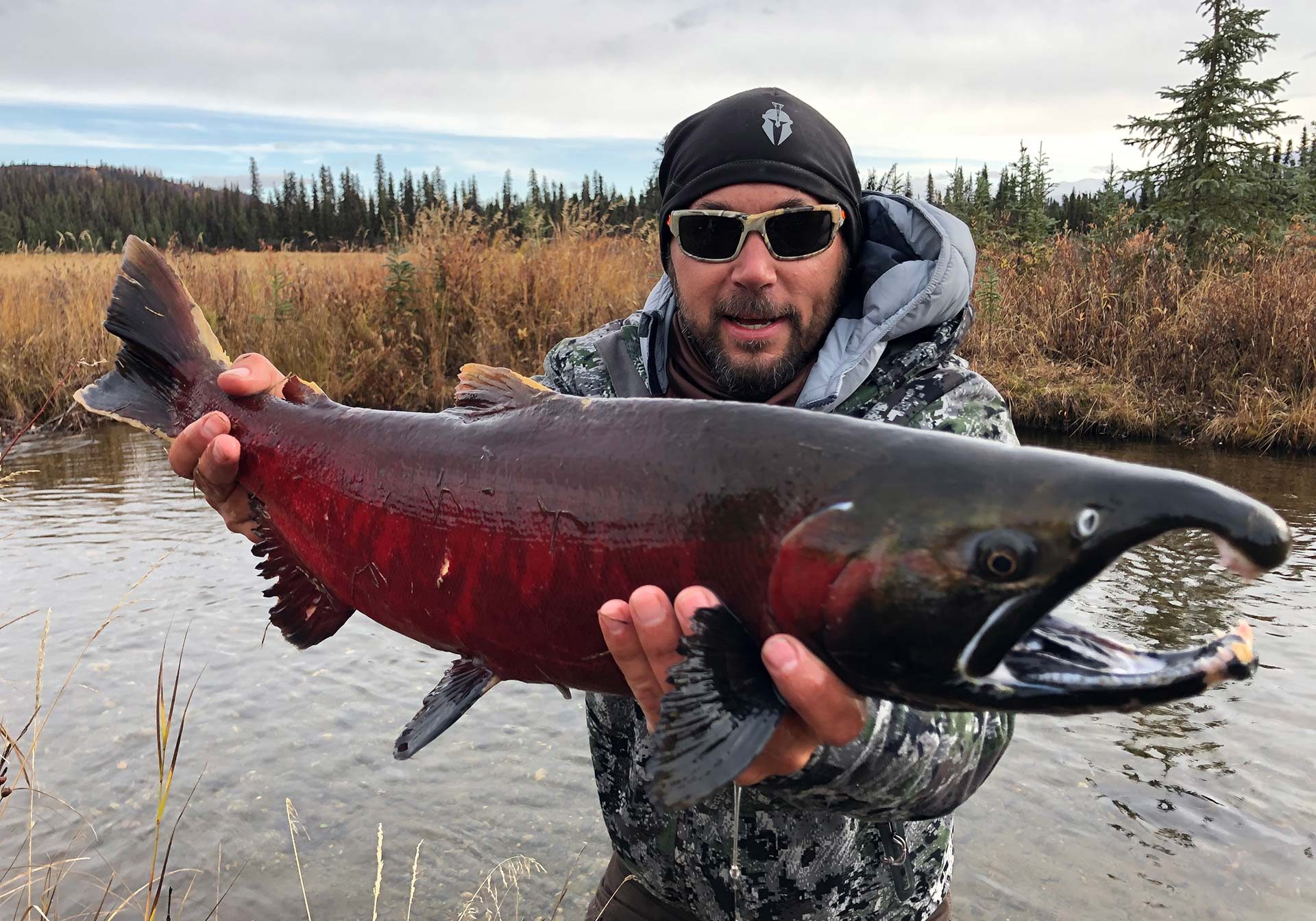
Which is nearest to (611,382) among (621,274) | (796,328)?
(796,328)

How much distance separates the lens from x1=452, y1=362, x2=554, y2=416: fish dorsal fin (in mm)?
2021

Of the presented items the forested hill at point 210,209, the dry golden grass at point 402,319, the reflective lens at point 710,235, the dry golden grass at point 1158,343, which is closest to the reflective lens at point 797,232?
the reflective lens at point 710,235

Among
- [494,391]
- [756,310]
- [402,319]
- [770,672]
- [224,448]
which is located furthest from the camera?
[402,319]

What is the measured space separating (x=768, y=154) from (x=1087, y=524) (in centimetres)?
207

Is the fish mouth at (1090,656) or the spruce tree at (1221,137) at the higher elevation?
the spruce tree at (1221,137)

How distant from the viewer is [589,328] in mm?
12820

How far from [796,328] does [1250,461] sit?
1038cm

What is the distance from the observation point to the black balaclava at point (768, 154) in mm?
3096

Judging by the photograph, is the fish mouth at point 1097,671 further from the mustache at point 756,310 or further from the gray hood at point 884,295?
the mustache at point 756,310

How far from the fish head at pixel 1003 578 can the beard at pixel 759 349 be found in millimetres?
1460

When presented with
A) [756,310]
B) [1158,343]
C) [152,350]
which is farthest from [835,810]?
[1158,343]

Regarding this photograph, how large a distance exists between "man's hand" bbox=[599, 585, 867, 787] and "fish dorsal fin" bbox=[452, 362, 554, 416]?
57cm

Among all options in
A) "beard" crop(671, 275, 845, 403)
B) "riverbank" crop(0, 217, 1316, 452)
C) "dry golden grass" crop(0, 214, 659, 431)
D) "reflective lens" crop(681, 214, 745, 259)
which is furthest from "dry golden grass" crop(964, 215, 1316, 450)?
"reflective lens" crop(681, 214, 745, 259)

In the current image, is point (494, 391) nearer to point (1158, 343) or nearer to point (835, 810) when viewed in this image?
point (835, 810)
